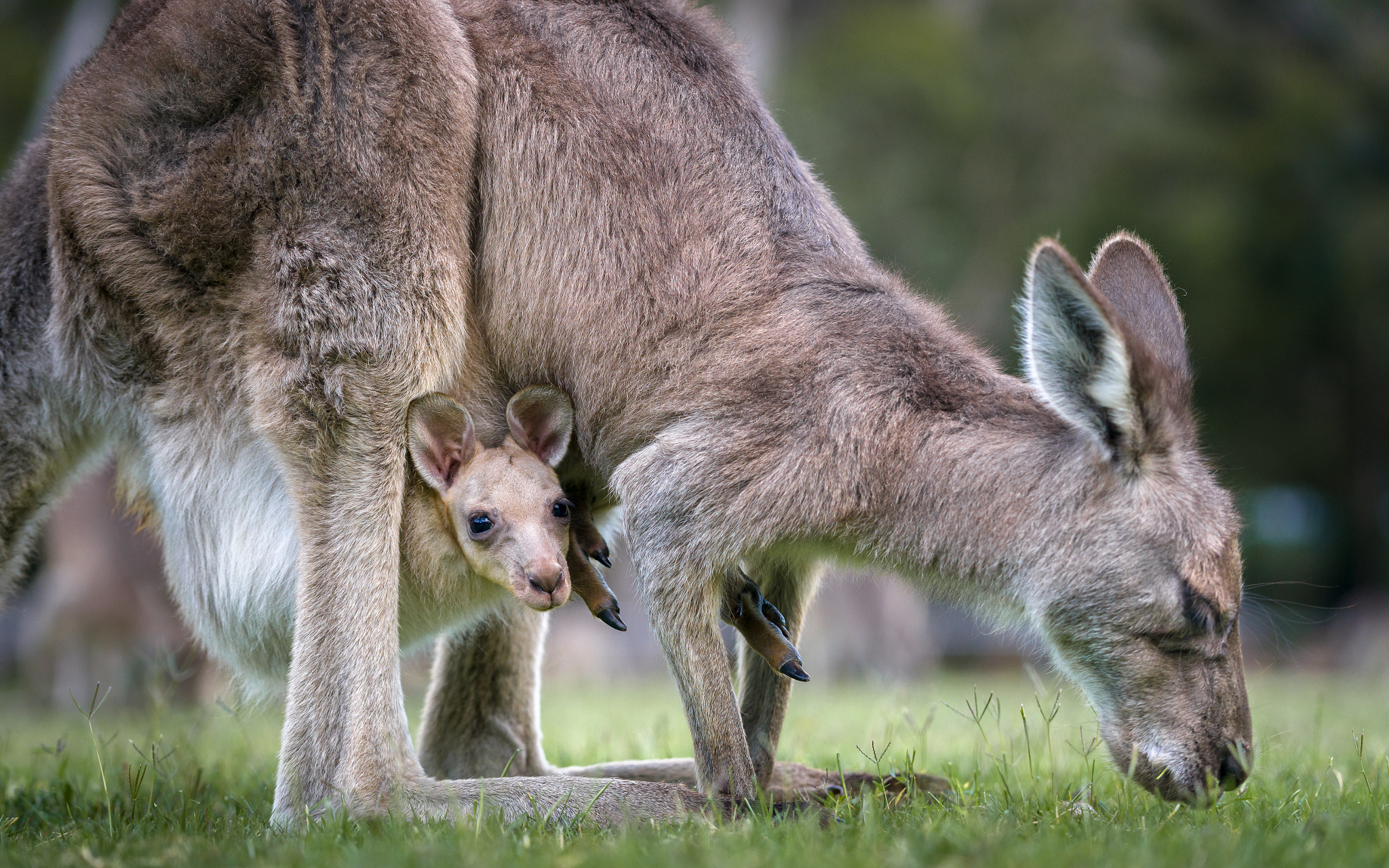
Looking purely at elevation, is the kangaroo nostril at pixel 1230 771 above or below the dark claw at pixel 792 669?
above

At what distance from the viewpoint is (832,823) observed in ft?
9.33

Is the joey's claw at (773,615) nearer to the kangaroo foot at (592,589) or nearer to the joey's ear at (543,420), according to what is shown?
the kangaroo foot at (592,589)

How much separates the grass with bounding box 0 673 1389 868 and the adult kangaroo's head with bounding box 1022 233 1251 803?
0.55 feet

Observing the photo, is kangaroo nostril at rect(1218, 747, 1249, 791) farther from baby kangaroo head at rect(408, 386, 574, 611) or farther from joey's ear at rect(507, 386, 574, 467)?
joey's ear at rect(507, 386, 574, 467)

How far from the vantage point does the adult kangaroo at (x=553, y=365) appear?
307 centimetres

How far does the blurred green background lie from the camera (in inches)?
585

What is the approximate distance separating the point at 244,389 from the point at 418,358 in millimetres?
465

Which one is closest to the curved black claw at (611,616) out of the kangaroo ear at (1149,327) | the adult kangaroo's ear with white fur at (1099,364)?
the adult kangaroo's ear with white fur at (1099,364)

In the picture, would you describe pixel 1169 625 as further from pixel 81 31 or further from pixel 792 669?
pixel 81 31

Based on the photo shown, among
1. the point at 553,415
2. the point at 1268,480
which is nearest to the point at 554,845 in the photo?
the point at 553,415

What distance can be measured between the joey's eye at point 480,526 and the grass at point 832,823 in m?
0.75

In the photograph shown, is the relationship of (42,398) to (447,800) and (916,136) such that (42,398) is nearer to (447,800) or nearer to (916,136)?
(447,800)

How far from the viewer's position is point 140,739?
18.5ft

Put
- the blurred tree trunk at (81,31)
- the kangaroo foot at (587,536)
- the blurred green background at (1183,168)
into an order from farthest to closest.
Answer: the blurred green background at (1183,168) < the blurred tree trunk at (81,31) < the kangaroo foot at (587,536)
